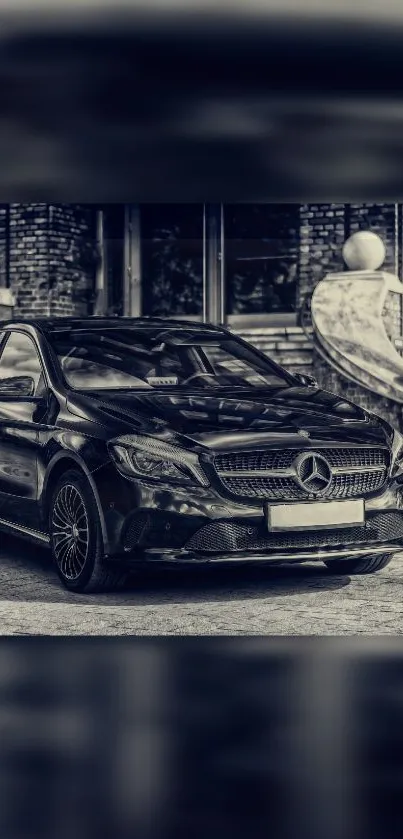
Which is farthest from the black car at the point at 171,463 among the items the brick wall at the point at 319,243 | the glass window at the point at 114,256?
the glass window at the point at 114,256

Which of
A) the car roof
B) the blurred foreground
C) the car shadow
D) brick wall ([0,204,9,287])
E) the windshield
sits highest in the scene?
brick wall ([0,204,9,287])

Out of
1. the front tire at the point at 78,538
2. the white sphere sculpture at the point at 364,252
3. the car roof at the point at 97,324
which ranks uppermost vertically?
the white sphere sculpture at the point at 364,252

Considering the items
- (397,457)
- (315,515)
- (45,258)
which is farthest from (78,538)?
(45,258)

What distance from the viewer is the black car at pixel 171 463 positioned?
534 cm

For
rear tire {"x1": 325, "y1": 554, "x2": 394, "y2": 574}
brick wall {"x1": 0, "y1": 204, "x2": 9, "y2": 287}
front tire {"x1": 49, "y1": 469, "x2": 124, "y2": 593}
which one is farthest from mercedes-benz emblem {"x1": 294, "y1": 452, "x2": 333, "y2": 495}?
brick wall {"x1": 0, "y1": 204, "x2": 9, "y2": 287}

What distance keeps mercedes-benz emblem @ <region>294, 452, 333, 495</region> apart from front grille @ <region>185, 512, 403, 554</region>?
22cm

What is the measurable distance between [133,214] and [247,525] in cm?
995

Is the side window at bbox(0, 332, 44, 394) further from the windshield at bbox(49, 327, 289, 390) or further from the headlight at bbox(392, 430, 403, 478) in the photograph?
the headlight at bbox(392, 430, 403, 478)

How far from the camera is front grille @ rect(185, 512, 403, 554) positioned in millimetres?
5312

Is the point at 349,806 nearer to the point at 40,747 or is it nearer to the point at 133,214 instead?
the point at 40,747

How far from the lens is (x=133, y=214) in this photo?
14.8 m

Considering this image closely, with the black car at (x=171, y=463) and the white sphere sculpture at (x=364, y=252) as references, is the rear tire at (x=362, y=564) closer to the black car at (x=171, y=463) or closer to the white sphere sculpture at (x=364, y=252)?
the black car at (x=171, y=463)

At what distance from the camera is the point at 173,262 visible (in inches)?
580

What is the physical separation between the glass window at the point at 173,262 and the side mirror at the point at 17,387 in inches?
322
